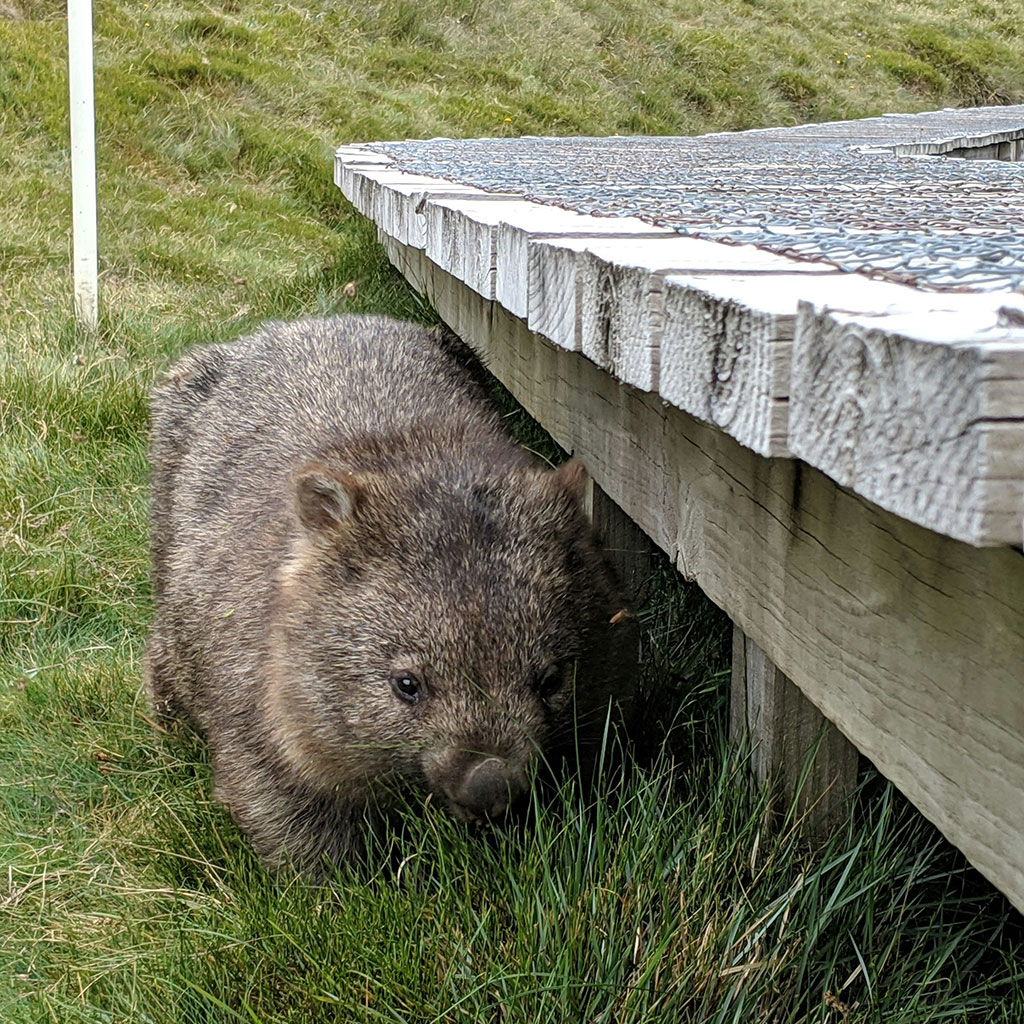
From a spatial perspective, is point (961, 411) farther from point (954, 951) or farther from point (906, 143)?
point (906, 143)

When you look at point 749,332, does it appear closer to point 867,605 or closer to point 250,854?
point 867,605

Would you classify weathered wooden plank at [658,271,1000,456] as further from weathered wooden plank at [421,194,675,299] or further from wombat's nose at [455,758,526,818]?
wombat's nose at [455,758,526,818]

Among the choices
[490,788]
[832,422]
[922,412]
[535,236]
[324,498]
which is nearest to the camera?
[922,412]

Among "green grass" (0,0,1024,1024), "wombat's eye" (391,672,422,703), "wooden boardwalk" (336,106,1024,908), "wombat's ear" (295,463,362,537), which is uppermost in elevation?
"wooden boardwalk" (336,106,1024,908)

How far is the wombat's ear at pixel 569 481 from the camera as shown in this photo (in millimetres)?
2590

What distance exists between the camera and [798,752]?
2145mm

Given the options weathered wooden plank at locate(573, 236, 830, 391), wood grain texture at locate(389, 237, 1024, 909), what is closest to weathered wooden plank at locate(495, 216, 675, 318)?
weathered wooden plank at locate(573, 236, 830, 391)

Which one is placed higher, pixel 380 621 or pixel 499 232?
pixel 499 232

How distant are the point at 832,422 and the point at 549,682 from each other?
1.30 metres

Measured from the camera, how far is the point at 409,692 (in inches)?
91.5

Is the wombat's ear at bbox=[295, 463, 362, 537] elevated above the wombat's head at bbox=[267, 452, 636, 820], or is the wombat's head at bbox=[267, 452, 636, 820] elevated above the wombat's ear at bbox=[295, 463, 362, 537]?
the wombat's ear at bbox=[295, 463, 362, 537]

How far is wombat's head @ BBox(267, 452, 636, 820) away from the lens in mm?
2262

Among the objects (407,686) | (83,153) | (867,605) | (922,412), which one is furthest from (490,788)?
(83,153)

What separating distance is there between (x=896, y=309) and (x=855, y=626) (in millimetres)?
537
